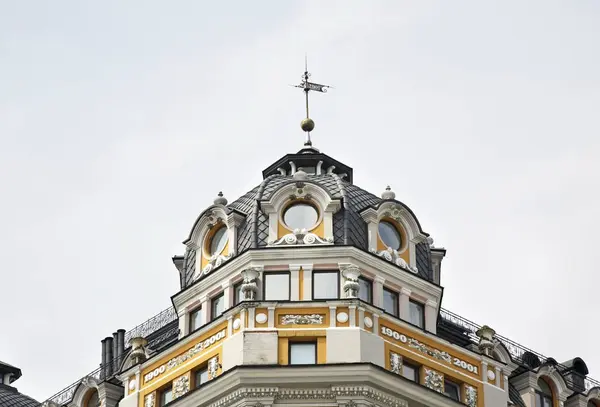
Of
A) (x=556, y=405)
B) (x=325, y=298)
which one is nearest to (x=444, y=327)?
(x=556, y=405)

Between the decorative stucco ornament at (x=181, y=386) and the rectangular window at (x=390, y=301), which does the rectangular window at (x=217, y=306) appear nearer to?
the decorative stucco ornament at (x=181, y=386)

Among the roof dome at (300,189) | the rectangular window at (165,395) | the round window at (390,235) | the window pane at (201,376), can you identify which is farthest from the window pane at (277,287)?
Answer: the rectangular window at (165,395)

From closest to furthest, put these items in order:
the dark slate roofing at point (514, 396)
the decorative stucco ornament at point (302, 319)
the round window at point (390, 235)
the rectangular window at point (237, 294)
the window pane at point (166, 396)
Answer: the decorative stucco ornament at point (302, 319), the rectangular window at point (237, 294), the window pane at point (166, 396), the round window at point (390, 235), the dark slate roofing at point (514, 396)

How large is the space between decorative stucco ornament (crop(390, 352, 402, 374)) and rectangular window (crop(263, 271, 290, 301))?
403cm

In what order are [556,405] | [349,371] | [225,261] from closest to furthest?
[349,371] → [225,261] → [556,405]

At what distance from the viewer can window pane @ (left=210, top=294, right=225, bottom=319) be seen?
68.2m

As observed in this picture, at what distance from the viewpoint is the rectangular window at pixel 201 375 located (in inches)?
2618

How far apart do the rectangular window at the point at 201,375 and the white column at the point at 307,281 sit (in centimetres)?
408

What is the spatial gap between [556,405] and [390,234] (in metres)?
9.26

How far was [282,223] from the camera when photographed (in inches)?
2707

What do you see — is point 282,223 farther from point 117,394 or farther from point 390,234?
point 117,394

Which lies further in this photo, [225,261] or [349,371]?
[225,261]

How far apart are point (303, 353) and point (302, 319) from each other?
1.16m

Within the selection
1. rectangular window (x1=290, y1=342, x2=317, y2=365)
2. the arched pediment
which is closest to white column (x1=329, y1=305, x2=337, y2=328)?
rectangular window (x1=290, y1=342, x2=317, y2=365)
